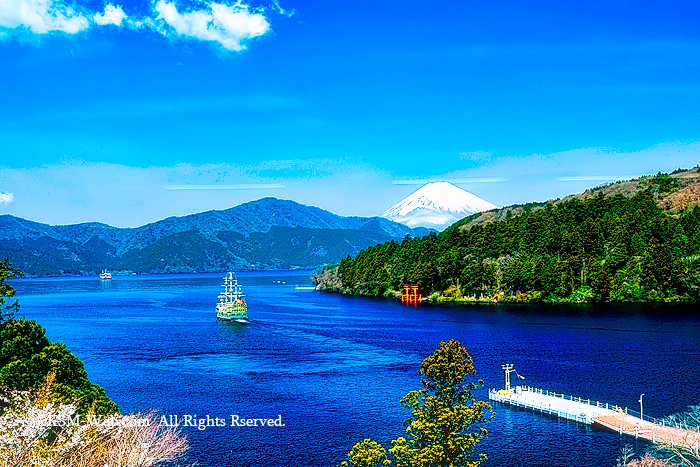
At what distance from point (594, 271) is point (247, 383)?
108 m

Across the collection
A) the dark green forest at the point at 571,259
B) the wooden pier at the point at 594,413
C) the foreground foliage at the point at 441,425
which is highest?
the dark green forest at the point at 571,259

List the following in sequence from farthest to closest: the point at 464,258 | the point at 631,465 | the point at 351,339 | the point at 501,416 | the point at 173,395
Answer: the point at 464,258 → the point at 351,339 → the point at 173,395 → the point at 501,416 → the point at 631,465

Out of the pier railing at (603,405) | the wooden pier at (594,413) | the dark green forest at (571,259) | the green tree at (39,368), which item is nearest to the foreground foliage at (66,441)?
the green tree at (39,368)

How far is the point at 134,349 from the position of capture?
316 feet

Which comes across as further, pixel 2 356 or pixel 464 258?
pixel 464 258

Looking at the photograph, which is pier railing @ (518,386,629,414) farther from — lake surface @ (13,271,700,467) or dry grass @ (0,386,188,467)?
dry grass @ (0,386,188,467)

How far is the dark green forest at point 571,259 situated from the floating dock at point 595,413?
304ft

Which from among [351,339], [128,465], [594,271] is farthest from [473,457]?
[594,271]

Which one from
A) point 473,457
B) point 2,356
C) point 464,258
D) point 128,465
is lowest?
point 473,457

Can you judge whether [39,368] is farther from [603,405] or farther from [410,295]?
[410,295]

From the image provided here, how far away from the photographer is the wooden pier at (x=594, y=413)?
48625 mm

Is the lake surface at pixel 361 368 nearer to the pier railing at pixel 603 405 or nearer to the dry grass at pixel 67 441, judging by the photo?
the pier railing at pixel 603 405

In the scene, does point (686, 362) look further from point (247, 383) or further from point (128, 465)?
point (128, 465)

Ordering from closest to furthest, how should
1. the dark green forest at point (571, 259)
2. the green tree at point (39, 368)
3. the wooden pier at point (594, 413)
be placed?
the green tree at point (39, 368) < the wooden pier at point (594, 413) < the dark green forest at point (571, 259)
